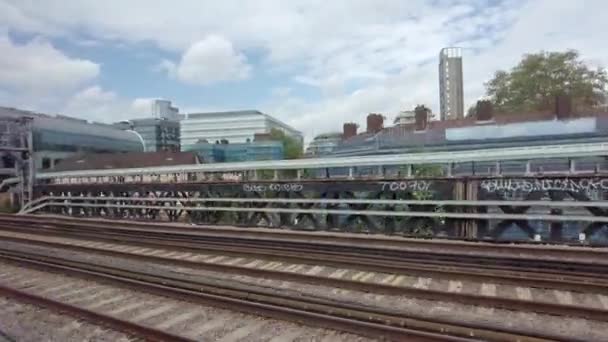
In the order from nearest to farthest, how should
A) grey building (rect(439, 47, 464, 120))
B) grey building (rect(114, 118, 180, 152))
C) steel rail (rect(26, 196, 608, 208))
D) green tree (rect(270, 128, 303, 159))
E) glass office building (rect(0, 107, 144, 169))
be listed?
steel rail (rect(26, 196, 608, 208)) → glass office building (rect(0, 107, 144, 169)) → green tree (rect(270, 128, 303, 159)) → grey building (rect(439, 47, 464, 120)) → grey building (rect(114, 118, 180, 152))

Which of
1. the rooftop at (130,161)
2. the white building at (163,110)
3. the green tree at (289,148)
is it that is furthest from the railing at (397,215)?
the white building at (163,110)

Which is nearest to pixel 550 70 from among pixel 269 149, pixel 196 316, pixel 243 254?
pixel 269 149

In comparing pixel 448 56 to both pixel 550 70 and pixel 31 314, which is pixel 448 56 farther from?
pixel 31 314

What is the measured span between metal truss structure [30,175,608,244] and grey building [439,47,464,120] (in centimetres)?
8850

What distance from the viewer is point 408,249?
882cm

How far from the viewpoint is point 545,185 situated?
916 cm

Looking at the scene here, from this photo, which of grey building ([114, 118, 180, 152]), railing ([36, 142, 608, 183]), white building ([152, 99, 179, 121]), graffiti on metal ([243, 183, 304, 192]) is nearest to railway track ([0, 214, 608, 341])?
graffiti on metal ([243, 183, 304, 192])

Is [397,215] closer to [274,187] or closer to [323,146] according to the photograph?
[274,187]

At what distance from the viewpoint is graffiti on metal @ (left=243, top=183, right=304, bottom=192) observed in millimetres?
12706

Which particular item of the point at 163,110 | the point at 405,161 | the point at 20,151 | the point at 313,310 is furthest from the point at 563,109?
the point at 163,110

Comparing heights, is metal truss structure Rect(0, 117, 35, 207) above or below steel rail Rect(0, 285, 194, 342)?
above

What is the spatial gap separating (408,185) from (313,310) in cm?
594

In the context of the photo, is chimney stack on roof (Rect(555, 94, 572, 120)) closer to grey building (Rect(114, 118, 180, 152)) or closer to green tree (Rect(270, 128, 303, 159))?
green tree (Rect(270, 128, 303, 159))

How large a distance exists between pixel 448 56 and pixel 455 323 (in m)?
104
